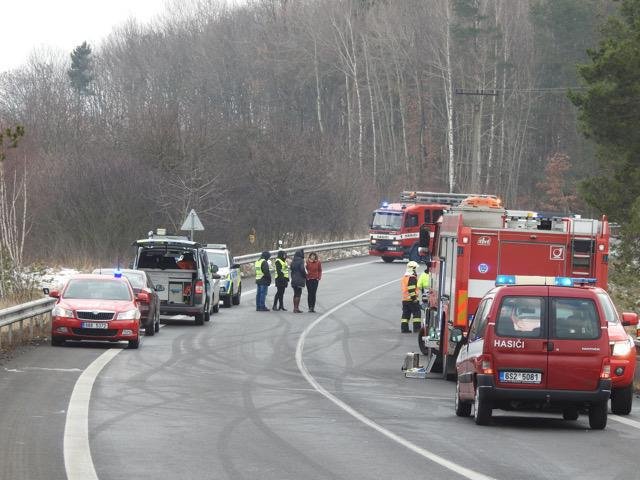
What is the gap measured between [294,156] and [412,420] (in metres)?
49.5

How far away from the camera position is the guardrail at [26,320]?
26.1m

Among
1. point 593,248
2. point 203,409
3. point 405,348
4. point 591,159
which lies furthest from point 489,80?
point 203,409

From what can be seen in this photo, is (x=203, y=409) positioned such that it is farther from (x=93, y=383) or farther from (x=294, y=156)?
(x=294, y=156)

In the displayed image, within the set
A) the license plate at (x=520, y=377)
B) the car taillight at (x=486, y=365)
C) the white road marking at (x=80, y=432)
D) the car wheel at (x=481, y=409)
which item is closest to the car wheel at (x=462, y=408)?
the car wheel at (x=481, y=409)

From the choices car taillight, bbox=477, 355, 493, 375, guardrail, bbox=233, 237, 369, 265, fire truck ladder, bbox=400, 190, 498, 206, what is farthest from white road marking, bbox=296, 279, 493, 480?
fire truck ladder, bbox=400, 190, 498, 206

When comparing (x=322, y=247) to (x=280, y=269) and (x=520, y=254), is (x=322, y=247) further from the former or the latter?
(x=520, y=254)

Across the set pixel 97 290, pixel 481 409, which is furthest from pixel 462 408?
pixel 97 290

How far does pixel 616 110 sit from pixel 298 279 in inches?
442

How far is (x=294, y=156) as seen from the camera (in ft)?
217

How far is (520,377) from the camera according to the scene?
637 inches

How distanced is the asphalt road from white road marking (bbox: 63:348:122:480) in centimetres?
2

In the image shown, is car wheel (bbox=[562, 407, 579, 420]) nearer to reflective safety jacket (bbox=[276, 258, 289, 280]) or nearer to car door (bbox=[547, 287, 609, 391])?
car door (bbox=[547, 287, 609, 391])

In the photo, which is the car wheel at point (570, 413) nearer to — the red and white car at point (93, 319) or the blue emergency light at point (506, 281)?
the blue emergency light at point (506, 281)

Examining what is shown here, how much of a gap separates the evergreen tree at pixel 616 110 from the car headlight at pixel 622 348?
2253 cm
